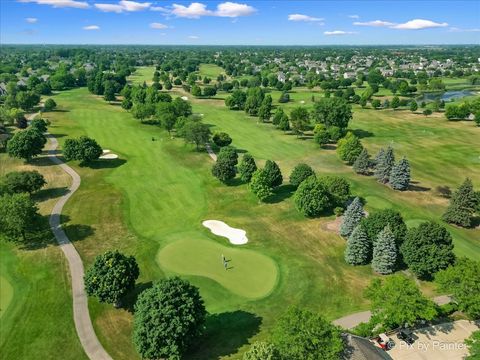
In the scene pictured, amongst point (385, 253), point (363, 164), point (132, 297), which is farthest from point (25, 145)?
point (385, 253)

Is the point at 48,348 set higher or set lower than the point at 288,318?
lower

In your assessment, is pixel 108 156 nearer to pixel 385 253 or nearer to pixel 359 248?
pixel 359 248

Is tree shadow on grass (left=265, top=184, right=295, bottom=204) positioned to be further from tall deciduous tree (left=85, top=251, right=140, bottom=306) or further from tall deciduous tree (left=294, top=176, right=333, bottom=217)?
tall deciduous tree (left=85, top=251, right=140, bottom=306)

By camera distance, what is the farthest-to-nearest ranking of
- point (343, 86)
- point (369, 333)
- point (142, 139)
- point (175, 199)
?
point (343, 86)
point (142, 139)
point (175, 199)
point (369, 333)

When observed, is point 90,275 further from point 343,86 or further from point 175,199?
point 343,86

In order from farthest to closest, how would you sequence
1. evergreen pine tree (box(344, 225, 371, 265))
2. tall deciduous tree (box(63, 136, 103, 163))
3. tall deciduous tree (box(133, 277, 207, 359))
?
tall deciduous tree (box(63, 136, 103, 163)), evergreen pine tree (box(344, 225, 371, 265)), tall deciduous tree (box(133, 277, 207, 359))

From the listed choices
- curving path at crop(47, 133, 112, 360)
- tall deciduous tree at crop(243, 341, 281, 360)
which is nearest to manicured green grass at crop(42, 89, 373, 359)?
curving path at crop(47, 133, 112, 360)

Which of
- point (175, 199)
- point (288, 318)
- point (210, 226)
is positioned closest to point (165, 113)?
point (175, 199)

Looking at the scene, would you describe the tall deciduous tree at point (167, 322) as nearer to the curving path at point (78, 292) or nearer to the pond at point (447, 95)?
the curving path at point (78, 292)
